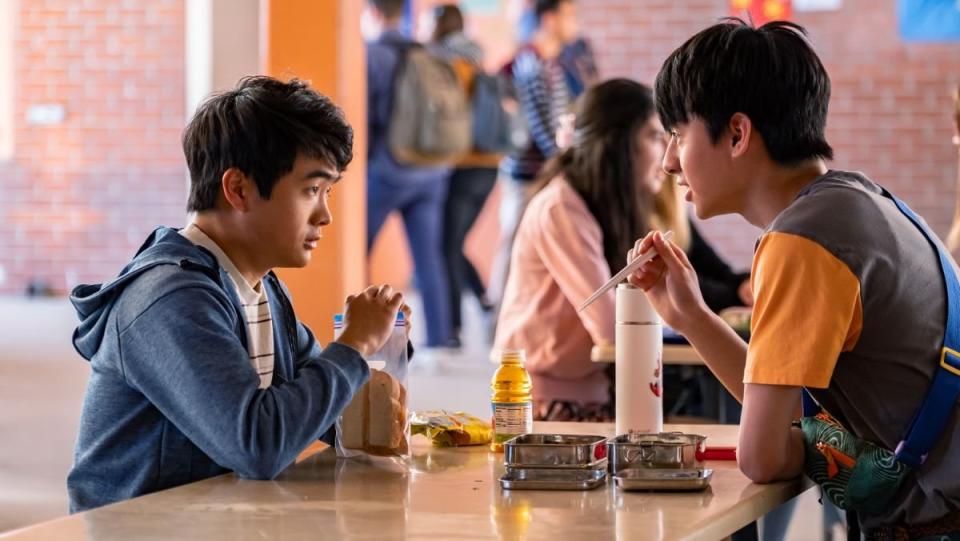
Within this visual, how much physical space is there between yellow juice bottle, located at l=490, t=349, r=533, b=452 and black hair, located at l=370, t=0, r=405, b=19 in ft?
16.2

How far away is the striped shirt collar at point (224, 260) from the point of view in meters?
1.73

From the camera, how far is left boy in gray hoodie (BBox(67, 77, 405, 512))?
5.05 feet

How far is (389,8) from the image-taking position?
656 cm

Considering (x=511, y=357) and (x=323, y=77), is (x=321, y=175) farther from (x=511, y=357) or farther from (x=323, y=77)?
(x=323, y=77)

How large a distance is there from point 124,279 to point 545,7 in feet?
20.5

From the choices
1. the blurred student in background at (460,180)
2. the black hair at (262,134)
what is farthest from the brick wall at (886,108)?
the black hair at (262,134)

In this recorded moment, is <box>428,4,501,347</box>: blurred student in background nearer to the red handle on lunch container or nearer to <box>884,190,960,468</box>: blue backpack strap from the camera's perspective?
the red handle on lunch container

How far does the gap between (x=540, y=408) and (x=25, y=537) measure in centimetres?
181

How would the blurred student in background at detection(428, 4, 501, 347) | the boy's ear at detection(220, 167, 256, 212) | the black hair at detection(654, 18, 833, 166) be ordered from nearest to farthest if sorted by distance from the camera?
1. the black hair at detection(654, 18, 833, 166)
2. the boy's ear at detection(220, 167, 256, 212)
3. the blurred student in background at detection(428, 4, 501, 347)

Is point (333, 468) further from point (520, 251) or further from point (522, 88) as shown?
point (522, 88)

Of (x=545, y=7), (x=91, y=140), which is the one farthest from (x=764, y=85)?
(x=91, y=140)

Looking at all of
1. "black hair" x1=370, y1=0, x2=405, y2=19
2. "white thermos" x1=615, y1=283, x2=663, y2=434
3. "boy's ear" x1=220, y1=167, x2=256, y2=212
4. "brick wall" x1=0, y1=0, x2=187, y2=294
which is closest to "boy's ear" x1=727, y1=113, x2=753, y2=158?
"white thermos" x1=615, y1=283, x2=663, y2=434

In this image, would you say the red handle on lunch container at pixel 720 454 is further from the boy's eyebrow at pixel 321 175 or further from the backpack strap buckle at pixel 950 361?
the boy's eyebrow at pixel 321 175

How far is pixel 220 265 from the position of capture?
172 centimetres
